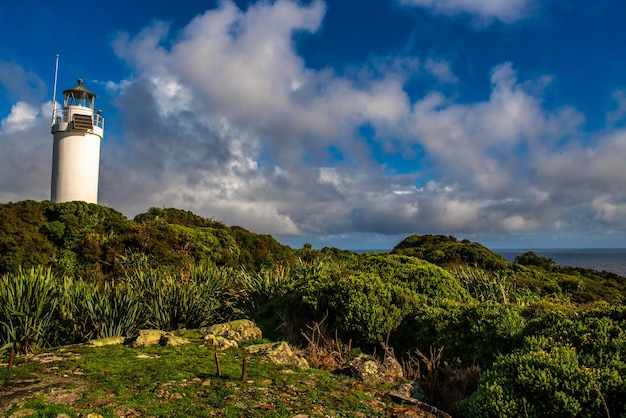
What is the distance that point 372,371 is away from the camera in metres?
6.18

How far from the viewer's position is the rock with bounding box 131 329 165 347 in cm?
693

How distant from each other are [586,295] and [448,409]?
14995 millimetres

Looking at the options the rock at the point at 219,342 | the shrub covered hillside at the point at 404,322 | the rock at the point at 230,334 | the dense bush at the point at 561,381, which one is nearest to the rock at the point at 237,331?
the rock at the point at 230,334

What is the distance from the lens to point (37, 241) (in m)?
21.7

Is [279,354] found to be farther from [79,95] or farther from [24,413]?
[79,95]

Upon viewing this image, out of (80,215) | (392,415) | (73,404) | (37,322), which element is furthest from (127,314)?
(80,215)

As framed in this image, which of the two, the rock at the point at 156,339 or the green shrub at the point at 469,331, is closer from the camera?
the green shrub at the point at 469,331

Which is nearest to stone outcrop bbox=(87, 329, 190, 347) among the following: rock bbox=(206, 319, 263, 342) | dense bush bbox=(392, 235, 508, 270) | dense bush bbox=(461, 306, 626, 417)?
rock bbox=(206, 319, 263, 342)

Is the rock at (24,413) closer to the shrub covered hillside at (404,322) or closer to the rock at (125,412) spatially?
the rock at (125,412)

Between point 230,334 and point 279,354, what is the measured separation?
166cm

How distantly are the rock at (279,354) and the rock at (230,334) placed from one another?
49cm

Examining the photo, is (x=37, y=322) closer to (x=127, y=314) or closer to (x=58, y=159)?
(x=127, y=314)

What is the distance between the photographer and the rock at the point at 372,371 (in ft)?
19.9

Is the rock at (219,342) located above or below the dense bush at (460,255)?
below
